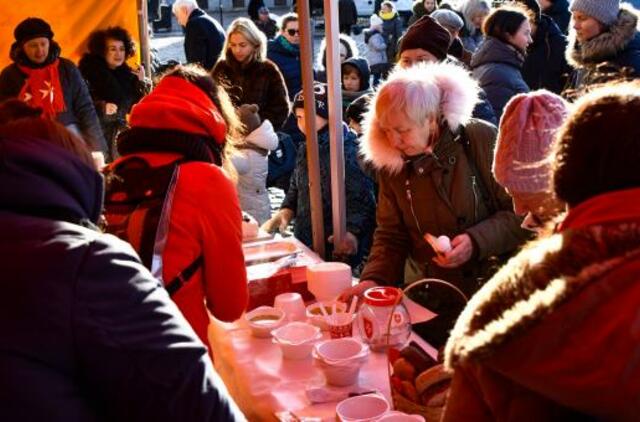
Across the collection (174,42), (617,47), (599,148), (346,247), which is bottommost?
(174,42)

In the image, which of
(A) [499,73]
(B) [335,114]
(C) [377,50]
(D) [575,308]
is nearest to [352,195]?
(B) [335,114]

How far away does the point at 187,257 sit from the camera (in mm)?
2135

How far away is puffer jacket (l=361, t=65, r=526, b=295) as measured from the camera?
2525 millimetres

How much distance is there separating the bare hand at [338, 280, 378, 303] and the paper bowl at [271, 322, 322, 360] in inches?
8.9

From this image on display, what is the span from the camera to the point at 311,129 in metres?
3.21

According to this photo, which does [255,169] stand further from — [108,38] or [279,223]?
[108,38]

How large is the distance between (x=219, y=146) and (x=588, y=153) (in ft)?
4.59

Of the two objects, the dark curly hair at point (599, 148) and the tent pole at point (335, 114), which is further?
the tent pole at point (335, 114)

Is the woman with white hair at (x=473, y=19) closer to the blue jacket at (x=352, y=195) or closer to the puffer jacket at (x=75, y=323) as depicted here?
the blue jacket at (x=352, y=195)

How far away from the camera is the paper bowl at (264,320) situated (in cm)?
241

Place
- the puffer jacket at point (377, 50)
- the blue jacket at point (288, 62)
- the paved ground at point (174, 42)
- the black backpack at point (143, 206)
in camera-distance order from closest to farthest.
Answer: the black backpack at point (143, 206)
the blue jacket at point (288, 62)
the puffer jacket at point (377, 50)
the paved ground at point (174, 42)

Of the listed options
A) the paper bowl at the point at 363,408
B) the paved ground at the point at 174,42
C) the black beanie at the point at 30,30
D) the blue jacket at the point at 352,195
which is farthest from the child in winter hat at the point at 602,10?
the paved ground at the point at 174,42

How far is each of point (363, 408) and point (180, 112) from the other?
3.30ft

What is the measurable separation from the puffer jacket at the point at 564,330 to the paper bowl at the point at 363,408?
1.85 feet
